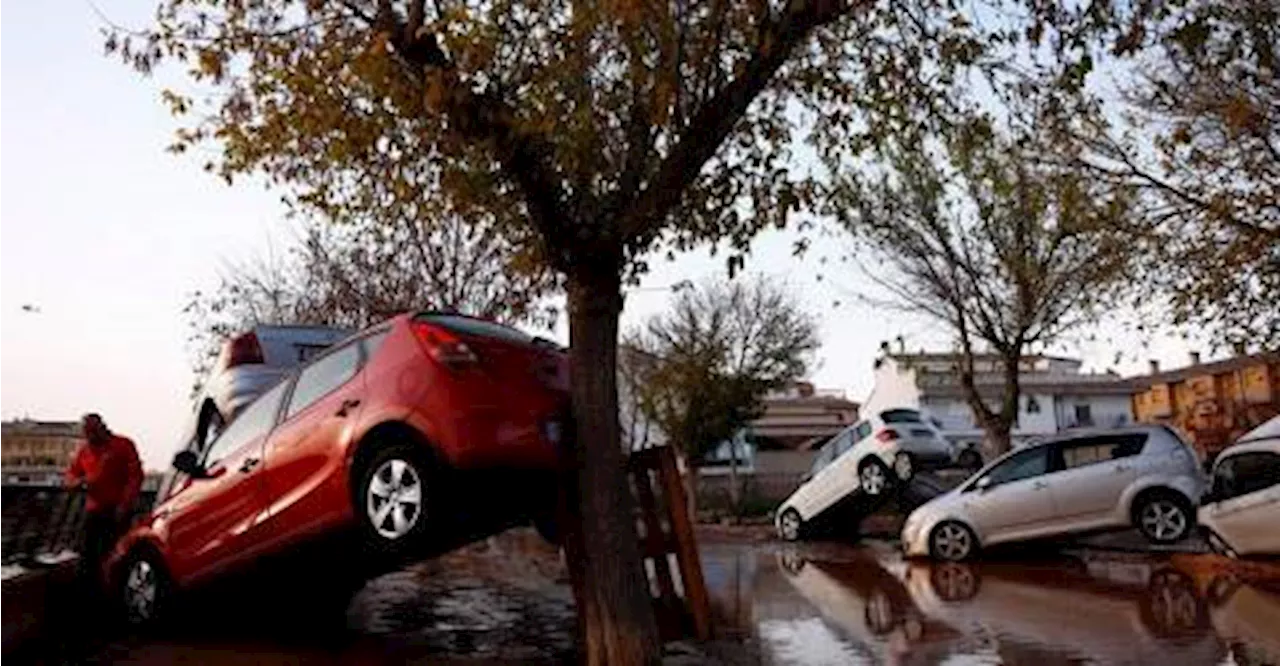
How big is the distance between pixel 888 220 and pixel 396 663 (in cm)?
1986

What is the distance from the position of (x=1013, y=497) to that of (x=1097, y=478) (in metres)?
1.05

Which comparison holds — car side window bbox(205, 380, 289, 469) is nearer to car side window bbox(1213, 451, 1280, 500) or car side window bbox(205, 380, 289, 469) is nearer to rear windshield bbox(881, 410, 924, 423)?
car side window bbox(1213, 451, 1280, 500)

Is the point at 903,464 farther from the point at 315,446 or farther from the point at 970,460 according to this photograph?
the point at 315,446

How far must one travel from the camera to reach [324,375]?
9852mm

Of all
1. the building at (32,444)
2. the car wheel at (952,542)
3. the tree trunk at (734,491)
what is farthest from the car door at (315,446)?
the building at (32,444)

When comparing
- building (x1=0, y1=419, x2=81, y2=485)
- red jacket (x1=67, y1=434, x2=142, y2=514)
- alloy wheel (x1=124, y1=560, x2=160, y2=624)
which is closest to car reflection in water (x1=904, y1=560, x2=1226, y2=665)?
alloy wheel (x1=124, y1=560, x2=160, y2=624)

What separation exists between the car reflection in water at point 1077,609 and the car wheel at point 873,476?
5.76 m

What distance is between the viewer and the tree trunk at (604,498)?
342 inches

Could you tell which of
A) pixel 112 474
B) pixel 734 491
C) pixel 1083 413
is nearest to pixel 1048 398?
pixel 1083 413

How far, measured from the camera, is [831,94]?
10.1 meters

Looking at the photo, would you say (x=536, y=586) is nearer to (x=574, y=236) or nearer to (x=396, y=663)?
(x=396, y=663)

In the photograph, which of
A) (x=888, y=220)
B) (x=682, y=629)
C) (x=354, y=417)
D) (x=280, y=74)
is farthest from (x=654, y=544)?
(x=888, y=220)

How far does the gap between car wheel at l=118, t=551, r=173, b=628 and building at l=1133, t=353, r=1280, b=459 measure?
34.3 metres

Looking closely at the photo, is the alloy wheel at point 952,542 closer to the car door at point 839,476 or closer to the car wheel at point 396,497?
the car door at point 839,476
